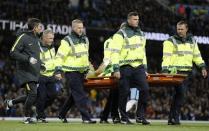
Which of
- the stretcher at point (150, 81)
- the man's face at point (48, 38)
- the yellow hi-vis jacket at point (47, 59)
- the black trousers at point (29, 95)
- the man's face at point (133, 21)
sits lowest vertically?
the black trousers at point (29, 95)

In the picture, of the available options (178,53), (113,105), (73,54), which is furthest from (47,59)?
(178,53)

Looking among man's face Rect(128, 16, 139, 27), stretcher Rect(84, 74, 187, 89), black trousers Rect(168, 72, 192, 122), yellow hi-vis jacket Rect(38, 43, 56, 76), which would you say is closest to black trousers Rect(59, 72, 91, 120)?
stretcher Rect(84, 74, 187, 89)

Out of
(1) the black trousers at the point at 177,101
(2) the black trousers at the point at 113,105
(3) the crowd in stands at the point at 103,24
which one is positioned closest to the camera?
(1) the black trousers at the point at 177,101

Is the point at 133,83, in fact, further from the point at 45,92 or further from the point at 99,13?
the point at 99,13

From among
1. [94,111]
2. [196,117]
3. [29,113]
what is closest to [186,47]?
[29,113]

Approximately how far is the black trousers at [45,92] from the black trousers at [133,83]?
2.73m

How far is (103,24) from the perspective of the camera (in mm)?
31547

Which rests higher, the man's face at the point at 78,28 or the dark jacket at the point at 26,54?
the man's face at the point at 78,28

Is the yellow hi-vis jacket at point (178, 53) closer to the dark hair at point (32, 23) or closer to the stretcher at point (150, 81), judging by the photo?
the stretcher at point (150, 81)

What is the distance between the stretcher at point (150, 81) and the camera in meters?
14.8

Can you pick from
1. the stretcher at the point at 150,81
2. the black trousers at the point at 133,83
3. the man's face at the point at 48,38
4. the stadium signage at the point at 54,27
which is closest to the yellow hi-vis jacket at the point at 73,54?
the stretcher at the point at 150,81

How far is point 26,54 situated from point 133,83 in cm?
233

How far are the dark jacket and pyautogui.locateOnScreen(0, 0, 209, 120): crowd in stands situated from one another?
9.93 m

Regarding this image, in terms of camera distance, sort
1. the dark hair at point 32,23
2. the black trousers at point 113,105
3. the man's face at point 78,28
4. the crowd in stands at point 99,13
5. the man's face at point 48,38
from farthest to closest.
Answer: the crowd in stands at point 99,13
the man's face at point 48,38
the black trousers at point 113,105
the man's face at point 78,28
the dark hair at point 32,23
